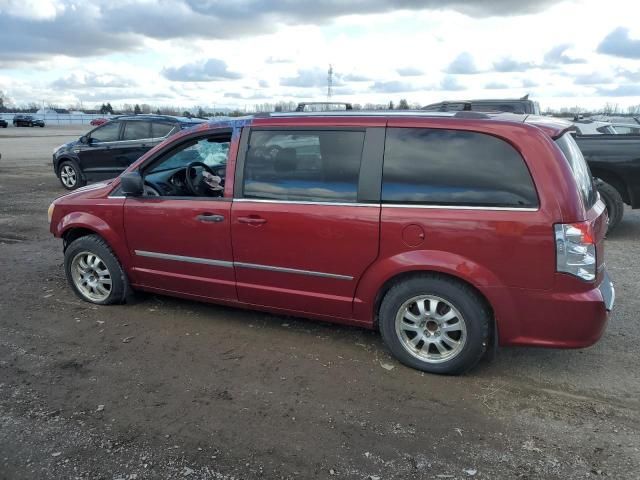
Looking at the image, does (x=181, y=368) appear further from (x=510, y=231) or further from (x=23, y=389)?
(x=510, y=231)

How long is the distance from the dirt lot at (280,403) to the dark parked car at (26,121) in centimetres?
5528

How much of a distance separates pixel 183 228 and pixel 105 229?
911 mm

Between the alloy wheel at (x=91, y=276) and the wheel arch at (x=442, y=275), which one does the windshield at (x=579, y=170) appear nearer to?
the wheel arch at (x=442, y=275)

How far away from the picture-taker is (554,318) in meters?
3.42

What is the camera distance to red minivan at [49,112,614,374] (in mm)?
3381

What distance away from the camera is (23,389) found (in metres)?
3.60

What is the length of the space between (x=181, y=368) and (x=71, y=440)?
3.14ft

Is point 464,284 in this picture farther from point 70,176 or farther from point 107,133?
point 70,176

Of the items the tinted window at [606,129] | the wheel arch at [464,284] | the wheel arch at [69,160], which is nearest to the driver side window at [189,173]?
the wheel arch at [464,284]

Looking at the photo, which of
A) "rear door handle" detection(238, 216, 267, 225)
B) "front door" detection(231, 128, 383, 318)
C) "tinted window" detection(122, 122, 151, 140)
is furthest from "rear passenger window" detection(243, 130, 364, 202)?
"tinted window" detection(122, 122, 151, 140)

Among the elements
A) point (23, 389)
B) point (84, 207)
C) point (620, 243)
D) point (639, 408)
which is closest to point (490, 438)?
point (639, 408)

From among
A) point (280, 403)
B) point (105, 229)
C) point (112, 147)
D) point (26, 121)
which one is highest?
point (26, 121)

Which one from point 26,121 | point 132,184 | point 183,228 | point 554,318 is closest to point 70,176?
point 132,184

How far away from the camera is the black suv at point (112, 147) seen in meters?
11.5
